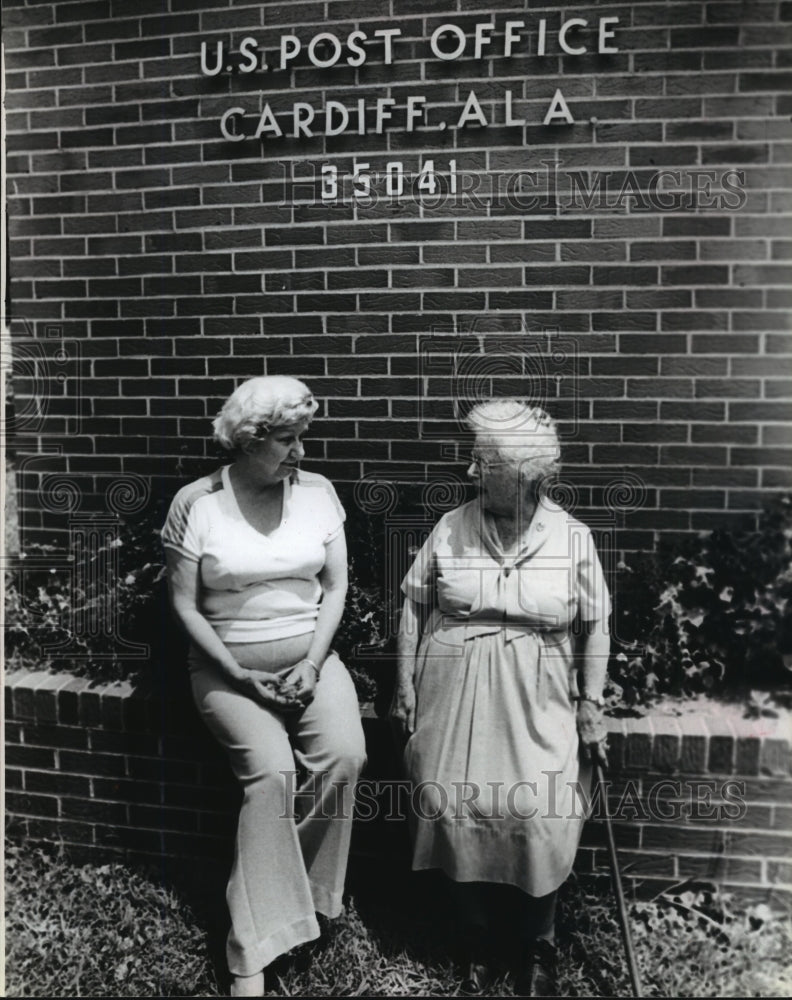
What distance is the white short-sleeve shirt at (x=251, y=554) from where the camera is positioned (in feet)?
8.58

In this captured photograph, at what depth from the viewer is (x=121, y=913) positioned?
2896 mm

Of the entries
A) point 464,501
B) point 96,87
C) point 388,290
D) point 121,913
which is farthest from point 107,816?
point 96,87

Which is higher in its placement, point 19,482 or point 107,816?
point 19,482

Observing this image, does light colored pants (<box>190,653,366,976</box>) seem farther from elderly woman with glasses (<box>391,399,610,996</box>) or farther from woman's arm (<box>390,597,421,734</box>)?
elderly woman with glasses (<box>391,399,610,996</box>)

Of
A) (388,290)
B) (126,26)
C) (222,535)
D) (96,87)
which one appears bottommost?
(222,535)

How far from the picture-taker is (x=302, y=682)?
262cm

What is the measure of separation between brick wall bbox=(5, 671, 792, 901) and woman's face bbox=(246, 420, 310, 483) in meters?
0.82

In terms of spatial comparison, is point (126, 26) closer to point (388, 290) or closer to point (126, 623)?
point (388, 290)

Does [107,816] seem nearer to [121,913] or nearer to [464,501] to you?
[121,913]

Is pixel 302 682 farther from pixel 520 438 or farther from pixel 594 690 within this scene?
pixel 520 438

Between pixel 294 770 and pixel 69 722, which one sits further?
pixel 69 722

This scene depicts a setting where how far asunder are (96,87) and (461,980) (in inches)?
116

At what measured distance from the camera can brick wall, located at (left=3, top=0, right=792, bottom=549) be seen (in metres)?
2.48

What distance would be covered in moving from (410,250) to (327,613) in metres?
1.11
